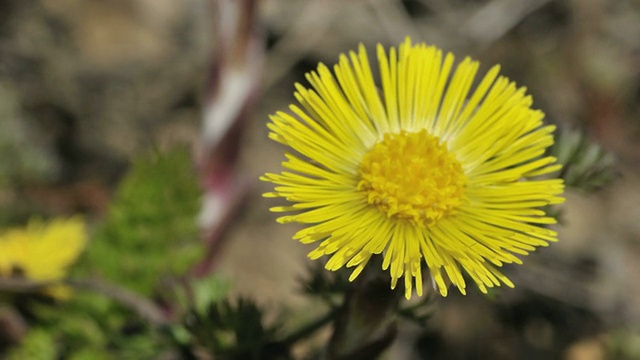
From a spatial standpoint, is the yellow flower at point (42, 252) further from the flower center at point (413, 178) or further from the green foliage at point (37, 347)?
the flower center at point (413, 178)

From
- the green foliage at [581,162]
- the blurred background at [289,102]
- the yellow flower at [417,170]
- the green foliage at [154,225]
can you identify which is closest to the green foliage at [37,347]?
the green foliage at [154,225]

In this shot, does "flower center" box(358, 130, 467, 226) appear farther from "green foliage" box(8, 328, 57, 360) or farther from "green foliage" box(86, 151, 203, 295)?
"green foliage" box(8, 328, 57, 360)

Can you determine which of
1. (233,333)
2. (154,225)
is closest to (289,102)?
(154,225)

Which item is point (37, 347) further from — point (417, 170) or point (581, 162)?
point (581, 162)

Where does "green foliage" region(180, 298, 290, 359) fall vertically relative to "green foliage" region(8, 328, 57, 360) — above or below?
below

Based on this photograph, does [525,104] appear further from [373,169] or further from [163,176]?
[163,176]

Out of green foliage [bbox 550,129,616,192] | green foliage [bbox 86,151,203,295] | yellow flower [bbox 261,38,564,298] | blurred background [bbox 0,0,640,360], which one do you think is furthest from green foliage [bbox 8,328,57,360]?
green foliage [bbox 550,129,616,192]

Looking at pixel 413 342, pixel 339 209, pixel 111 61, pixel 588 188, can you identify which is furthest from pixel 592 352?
pixel 111 61
